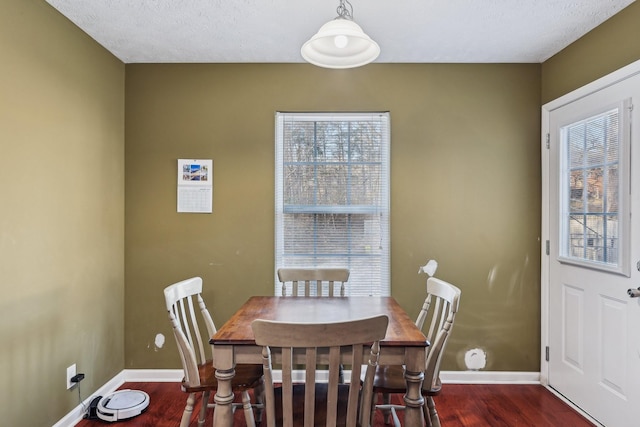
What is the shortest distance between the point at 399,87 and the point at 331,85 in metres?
0.53

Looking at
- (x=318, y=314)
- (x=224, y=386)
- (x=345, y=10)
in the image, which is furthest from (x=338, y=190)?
(x=224, y=386)

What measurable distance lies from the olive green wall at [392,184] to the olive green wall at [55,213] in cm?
24

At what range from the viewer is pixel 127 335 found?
298 cm

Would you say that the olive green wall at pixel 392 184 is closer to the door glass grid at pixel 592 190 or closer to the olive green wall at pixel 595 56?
the olive green wall at pixel 595 56

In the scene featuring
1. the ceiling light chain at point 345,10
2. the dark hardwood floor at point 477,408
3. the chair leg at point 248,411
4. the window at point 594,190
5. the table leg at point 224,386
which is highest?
the ceiling light chain at point 345,10

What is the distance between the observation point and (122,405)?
7.89 ft

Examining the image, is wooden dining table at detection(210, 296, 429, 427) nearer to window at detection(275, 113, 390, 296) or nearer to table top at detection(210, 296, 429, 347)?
table top at detection(210, 296, 429, 347)

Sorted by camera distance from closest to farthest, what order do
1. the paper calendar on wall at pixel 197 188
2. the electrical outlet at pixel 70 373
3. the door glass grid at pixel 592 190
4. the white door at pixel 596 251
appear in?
1. the white door at pixel 596 251
2. the door glass grid at pixel 592 190
3. the electrical outlet at pixel 70 373
4. the paper calendar on wall at pixel 197 188

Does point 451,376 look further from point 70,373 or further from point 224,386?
point 70,373

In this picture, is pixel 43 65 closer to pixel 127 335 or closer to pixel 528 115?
pixel 127 335

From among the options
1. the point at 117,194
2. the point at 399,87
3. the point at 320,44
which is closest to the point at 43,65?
the point at 117,194

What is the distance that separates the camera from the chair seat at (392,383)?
1.84 m

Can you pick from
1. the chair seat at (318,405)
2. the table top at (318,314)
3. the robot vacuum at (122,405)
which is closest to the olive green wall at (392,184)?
the robot vacuum at (122,405)

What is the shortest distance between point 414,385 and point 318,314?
625 mm
